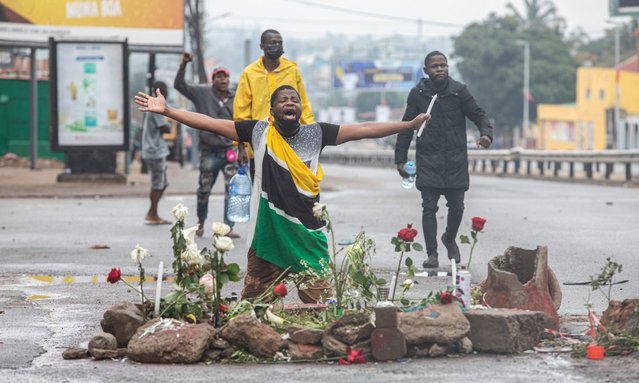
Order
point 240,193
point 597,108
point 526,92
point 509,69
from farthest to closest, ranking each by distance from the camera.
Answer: point 509,69
point 526,92
point 597,108
point 240,193

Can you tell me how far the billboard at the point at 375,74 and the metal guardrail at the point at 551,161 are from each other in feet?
154

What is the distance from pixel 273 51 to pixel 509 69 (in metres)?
94.9

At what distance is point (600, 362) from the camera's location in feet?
22.0

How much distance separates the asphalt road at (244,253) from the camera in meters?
6.53

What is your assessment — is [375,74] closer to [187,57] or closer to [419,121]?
[187,57]

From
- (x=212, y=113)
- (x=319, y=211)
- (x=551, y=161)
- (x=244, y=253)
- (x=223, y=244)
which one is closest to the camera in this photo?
(x=223, y=244)

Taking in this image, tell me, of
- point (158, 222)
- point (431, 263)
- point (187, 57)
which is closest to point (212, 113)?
point (187, 57)

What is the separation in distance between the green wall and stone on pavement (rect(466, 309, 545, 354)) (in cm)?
3532

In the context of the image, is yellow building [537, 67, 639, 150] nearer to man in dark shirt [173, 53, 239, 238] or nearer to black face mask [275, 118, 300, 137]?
man in dark shirt [173, 53, 239, 238]

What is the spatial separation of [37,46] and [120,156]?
15138 mm

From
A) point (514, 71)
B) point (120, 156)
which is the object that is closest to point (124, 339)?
point (120, 156)

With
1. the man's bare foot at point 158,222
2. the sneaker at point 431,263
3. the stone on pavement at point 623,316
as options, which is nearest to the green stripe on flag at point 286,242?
the stone on pavement at point 623,316

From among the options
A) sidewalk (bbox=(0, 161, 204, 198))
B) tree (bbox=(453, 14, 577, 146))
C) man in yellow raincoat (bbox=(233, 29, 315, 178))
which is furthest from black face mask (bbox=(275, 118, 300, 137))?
tree (bbox=(453, 14, 577, 146))

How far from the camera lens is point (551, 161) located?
40.9 m
